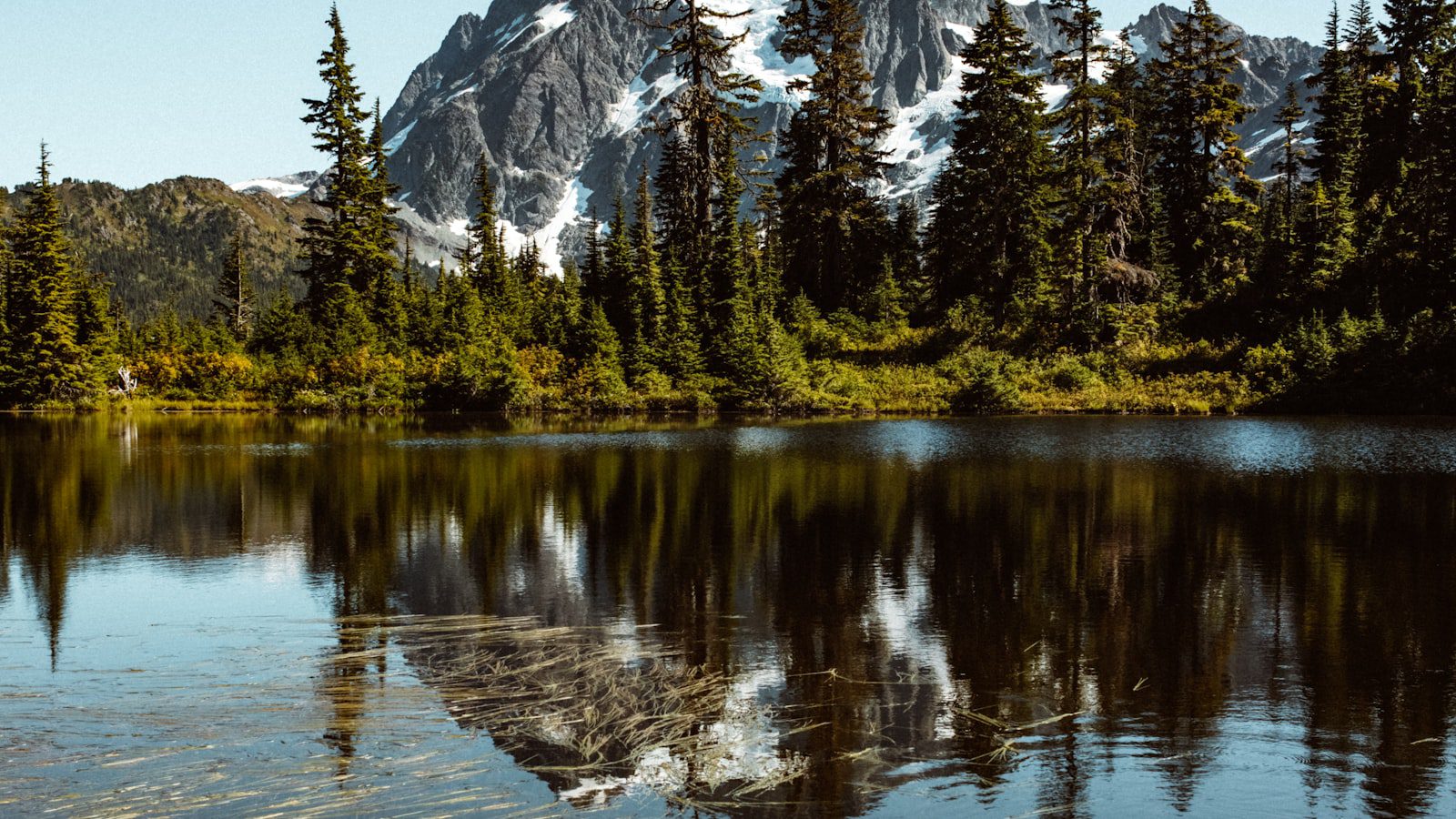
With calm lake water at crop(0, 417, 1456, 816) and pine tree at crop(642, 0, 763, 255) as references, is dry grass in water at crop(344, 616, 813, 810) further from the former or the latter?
pine tree at crop(642, 0, 763, 255)

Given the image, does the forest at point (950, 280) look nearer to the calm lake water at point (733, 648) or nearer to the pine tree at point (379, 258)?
the pine tree at point (379, 258)

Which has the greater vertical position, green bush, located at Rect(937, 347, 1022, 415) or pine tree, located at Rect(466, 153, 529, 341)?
pine tree, located at Rect(466, 153, 529, 341)

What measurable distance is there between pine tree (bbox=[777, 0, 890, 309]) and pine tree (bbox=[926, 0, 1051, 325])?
5622 mm

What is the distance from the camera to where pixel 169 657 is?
10.1 metres

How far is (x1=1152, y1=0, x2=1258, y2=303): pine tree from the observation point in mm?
54844

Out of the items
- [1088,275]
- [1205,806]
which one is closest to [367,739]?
[1205,806]

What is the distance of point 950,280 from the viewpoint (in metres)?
59.6

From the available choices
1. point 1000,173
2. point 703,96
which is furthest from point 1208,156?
point 703,96

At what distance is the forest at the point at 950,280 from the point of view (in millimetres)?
48375

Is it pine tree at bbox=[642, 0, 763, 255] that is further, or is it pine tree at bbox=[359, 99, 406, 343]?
pine tree at bbox=[359, 99, 406, 343]

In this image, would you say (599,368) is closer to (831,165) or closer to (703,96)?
(703,96)

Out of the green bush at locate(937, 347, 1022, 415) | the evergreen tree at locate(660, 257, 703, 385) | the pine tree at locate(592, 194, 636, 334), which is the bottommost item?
the green bush at locate(937, 347, 1022, 415)

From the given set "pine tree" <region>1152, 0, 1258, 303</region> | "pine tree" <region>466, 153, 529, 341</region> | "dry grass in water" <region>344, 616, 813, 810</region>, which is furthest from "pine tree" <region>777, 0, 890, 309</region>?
"dry grass in water" <region>344, 616, 813, 810</region>

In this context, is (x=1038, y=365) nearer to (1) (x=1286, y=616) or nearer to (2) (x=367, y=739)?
(1) (x=1286, y=616)
